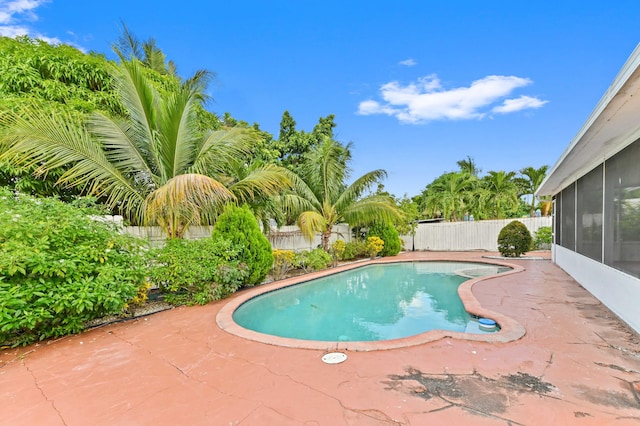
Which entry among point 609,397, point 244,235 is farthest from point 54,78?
point 609,397

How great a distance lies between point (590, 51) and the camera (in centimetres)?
962

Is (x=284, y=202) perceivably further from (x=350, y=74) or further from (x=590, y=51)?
(x=590, y=51)

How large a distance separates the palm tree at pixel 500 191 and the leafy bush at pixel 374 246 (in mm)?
10331

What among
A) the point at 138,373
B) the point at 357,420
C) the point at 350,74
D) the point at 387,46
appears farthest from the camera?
the point at 350,74

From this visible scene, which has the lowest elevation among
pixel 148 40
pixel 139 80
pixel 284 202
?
pixel 284 202

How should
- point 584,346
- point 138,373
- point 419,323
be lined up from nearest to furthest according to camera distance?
point 138,373 → point 584,346 → point 419,323

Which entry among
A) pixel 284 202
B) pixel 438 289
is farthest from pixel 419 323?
pixel 284 202

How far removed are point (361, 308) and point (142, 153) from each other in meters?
6.16

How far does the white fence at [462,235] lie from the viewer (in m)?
17.4

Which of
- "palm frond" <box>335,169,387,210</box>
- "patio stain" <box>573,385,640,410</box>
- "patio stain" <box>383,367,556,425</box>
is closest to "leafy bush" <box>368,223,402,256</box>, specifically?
"palm frond" <box>335,169,387,210</box>

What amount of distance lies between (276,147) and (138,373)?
15.8 metres

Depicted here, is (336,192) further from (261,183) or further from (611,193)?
(611,193)

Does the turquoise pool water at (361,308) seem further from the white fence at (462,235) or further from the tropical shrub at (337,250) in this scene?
the white fence at (462,235)

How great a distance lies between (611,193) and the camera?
17.4 ft
